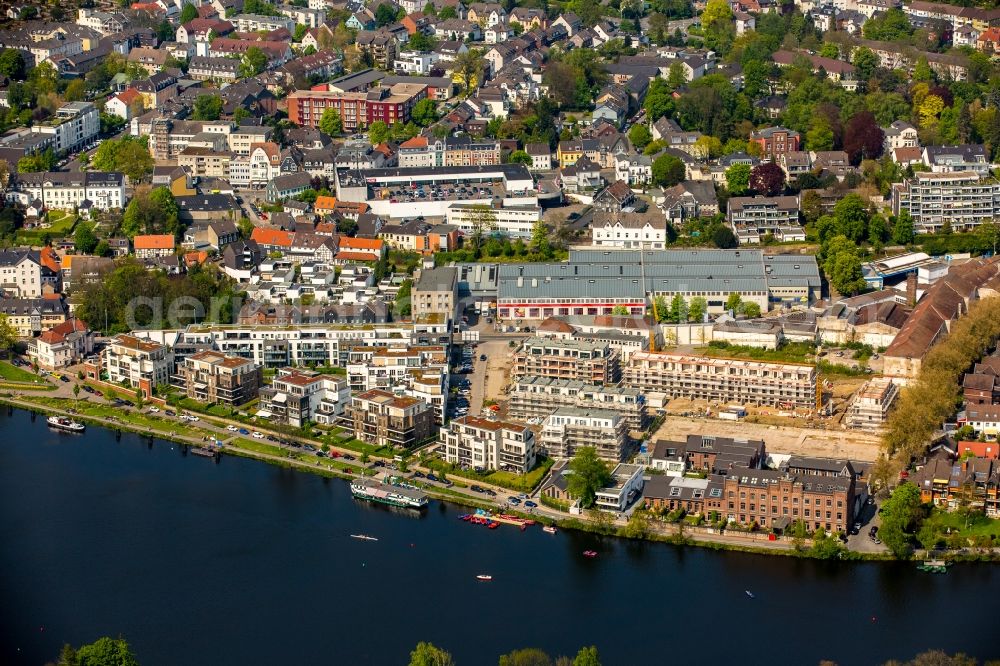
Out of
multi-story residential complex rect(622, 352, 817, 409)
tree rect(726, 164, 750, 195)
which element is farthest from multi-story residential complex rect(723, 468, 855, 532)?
tree rect(726, 164, 750, 195)

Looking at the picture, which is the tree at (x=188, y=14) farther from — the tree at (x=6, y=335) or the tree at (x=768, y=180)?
the tree at (x=6, y=335)

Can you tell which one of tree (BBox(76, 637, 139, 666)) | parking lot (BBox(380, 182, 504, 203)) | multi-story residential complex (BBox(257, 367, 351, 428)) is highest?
parking lot (BBox(380, 182, 504, 203))

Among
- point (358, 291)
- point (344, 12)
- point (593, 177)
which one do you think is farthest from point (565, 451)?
point (344, 12)

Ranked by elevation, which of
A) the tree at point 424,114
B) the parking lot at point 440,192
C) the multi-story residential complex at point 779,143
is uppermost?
the tree at point 424,114

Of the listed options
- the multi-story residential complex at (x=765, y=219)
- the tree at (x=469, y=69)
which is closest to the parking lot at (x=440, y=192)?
the multi-story residential complex at (x=765, y=219)

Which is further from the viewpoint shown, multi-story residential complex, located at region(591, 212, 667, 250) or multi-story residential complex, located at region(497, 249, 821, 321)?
multi-story residential complex, located at region(591, 212, 667, 250)

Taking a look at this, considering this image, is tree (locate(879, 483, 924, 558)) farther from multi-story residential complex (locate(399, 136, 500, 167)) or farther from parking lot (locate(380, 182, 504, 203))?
multi-story residential complex (locate(399, 136, 500, 167))

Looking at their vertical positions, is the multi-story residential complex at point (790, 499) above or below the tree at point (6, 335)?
below

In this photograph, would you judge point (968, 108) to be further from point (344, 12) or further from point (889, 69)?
point (344, 12)

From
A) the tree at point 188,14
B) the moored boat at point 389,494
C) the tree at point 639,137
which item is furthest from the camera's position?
the tree at point 188,14
